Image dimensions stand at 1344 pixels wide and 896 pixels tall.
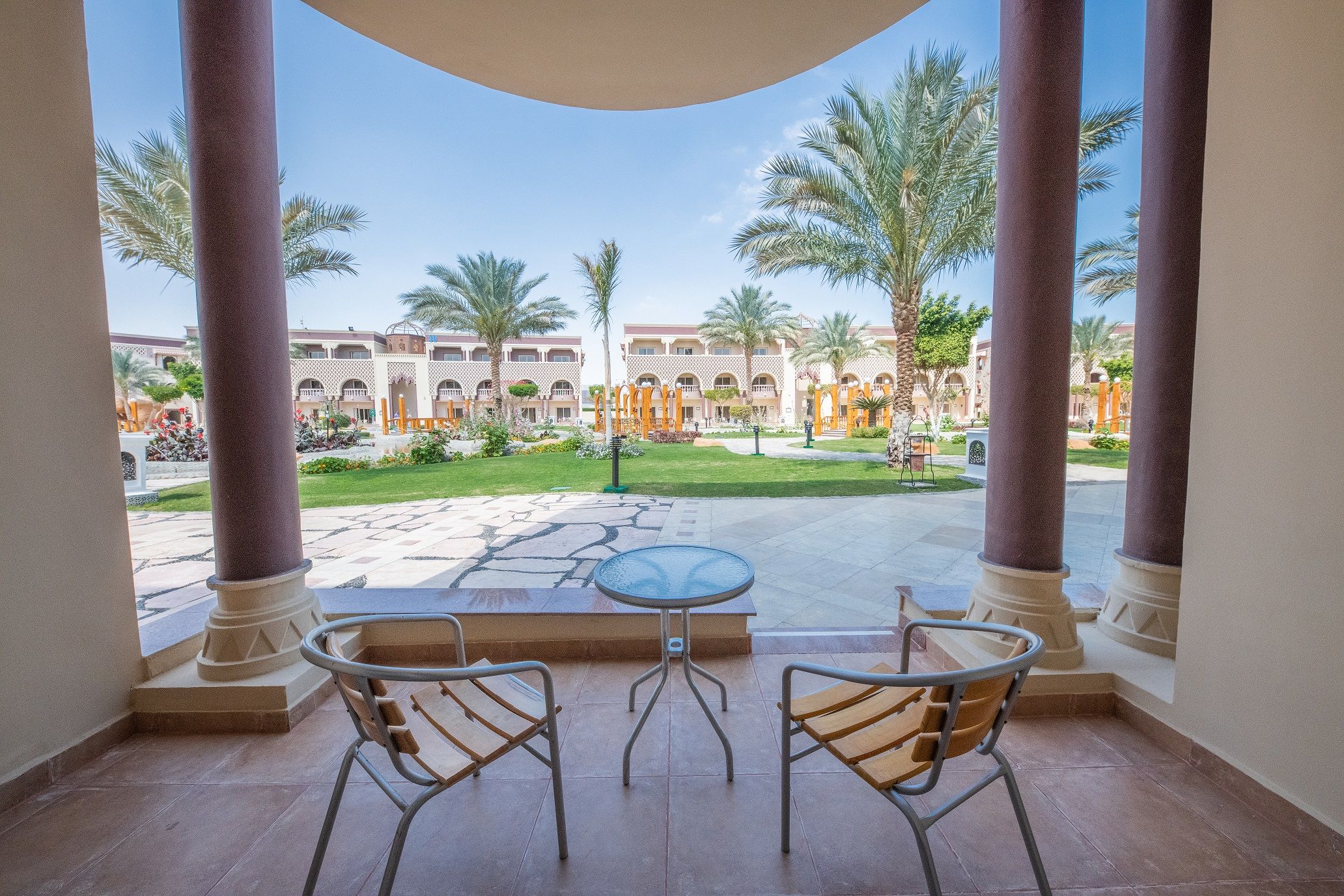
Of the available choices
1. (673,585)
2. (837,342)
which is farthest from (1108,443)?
(673,585)

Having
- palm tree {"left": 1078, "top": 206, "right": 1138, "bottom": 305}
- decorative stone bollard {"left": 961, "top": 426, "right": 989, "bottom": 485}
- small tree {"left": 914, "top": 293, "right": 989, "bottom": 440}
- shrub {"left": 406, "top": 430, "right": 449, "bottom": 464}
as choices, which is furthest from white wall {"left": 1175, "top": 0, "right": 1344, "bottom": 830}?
small tree {"left": 914, "top": 293, "right": 989, "bottom": 440}

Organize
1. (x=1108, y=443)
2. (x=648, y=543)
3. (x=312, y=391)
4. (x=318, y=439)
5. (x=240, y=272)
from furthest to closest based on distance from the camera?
(x=312, y=391) → (x=1108, y=443) → (x=318, y=439) → (x=648, y=543) → (x=240, y=272)

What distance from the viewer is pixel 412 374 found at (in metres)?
37.2

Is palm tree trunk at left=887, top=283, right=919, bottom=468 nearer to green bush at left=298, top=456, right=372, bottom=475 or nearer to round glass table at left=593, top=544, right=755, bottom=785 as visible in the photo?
round glass table at left=593, top=544, right=755, bottom=785

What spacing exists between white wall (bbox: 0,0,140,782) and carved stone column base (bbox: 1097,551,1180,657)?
444cm

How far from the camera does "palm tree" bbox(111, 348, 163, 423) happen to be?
78.2 ft

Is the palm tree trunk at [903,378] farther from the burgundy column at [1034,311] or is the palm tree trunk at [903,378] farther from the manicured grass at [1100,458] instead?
the burgundy column at [1034,311]

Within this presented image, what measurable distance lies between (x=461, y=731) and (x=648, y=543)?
366 cm

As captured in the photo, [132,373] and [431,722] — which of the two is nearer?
[431,722]

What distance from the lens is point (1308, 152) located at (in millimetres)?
1538

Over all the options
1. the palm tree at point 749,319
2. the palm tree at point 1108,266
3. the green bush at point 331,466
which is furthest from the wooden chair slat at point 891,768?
the palm tree at point 749,319

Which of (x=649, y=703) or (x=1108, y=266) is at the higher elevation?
(x=1108, y=266)

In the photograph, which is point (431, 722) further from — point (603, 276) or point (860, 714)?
point (603, 276)

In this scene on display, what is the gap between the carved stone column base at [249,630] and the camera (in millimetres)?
2189
